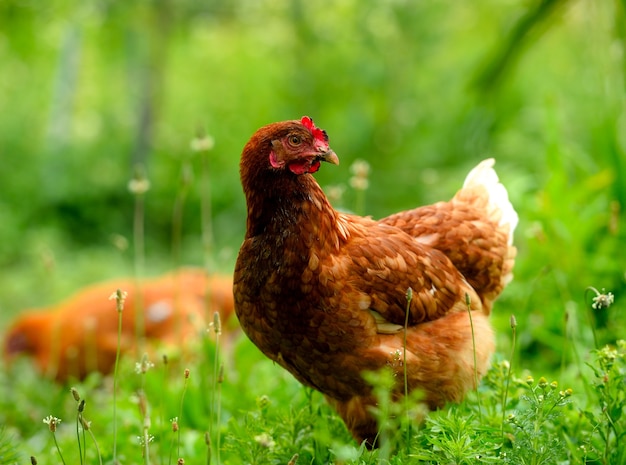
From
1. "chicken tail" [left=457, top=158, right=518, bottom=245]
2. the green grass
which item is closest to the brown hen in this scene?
the green grass

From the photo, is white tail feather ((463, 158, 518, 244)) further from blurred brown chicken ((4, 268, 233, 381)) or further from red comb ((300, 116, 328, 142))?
blurred brown chicken ((4, 268, 233, 381))

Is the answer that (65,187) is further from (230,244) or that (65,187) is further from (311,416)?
(311,416)

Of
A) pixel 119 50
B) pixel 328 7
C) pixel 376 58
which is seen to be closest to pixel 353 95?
pixel 376 58

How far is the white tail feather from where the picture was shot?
3258 mm

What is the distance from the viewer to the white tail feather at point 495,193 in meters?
3.26

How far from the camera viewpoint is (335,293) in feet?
8.02

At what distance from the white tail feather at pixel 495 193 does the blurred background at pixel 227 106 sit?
4.35 ft

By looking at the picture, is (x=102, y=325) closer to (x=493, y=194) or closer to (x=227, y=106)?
(x=493, y=194)

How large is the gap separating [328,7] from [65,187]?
403 cm

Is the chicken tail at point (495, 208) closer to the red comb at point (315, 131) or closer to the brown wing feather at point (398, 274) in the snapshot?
the brown wing feather at point (398, 274)

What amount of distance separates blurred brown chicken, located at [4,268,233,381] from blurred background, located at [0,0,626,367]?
58 cm

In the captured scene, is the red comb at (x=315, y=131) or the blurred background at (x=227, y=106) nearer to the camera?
the red comb at (x=315, y=131)

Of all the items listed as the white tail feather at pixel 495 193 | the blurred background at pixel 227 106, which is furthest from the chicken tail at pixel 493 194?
the blurred background at pixel 227 106

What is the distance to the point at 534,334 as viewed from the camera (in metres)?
3.95
